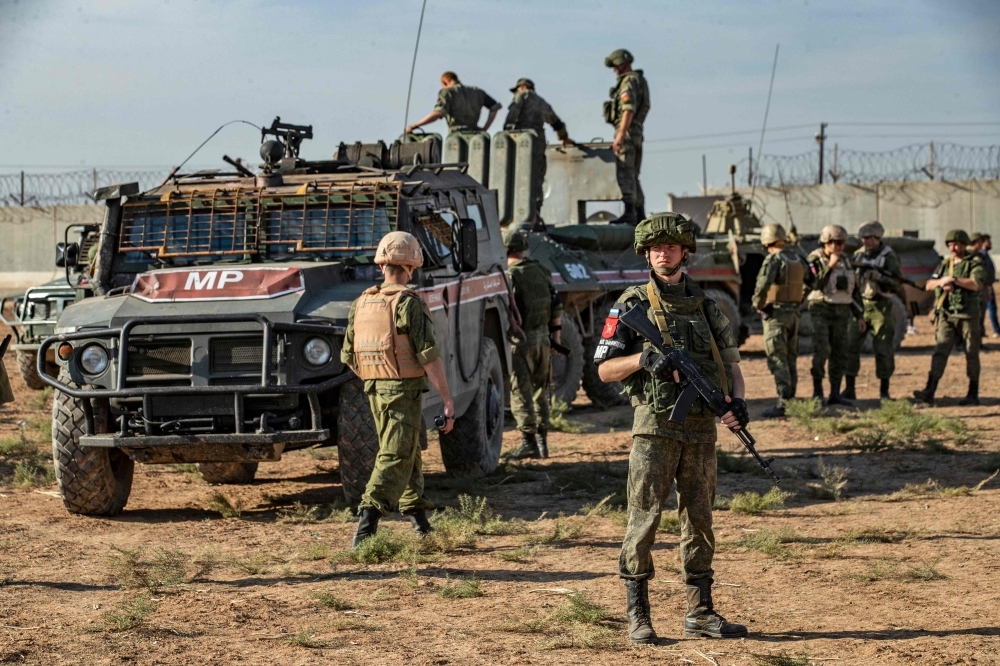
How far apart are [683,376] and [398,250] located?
6.66 ft

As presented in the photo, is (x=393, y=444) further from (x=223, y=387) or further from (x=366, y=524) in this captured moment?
(x=223, y=387)

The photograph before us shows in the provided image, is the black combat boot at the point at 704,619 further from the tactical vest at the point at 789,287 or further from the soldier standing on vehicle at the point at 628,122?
the soldier standing on vehicle at the point at 628,122

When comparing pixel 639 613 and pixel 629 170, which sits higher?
pixel 629 170

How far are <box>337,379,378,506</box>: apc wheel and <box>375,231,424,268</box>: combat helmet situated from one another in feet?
3.70

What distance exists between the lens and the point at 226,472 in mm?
9828

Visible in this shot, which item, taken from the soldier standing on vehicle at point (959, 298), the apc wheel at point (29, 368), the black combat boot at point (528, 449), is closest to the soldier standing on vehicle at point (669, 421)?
the black combat boot at point (528, 449)

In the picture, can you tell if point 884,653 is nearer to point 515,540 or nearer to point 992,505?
point 515,540

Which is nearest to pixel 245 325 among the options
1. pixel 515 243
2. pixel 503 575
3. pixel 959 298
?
pixel 503 575

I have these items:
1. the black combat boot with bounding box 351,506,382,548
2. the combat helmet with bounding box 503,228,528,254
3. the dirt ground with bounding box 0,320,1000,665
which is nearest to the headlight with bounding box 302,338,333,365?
the dirt ground with bounding box 0,320,1000,665

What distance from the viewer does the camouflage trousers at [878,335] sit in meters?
13.9

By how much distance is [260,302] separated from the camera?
7930 mm

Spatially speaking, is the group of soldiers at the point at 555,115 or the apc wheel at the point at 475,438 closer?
the apc wheel at the point at 475,438

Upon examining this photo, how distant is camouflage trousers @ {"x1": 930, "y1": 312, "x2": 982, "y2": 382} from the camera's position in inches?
529

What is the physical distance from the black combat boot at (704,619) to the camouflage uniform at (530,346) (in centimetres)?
520
